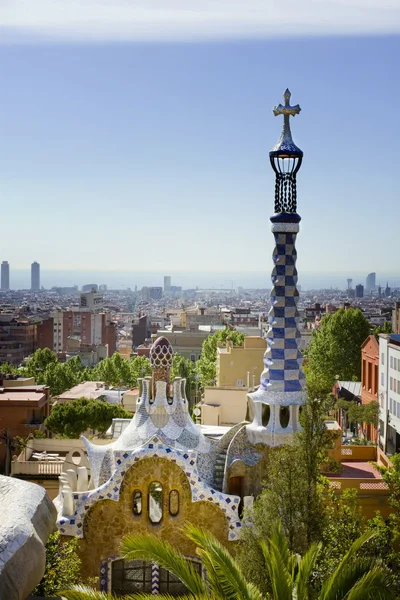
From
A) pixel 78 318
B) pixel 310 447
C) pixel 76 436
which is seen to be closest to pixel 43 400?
pixel 76 436

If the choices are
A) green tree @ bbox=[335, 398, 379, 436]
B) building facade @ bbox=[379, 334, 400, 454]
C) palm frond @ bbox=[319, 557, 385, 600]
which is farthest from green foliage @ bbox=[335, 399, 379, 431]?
palm frond @ bbox=[319, 557, 385, 600]

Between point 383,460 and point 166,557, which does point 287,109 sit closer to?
point 383,460

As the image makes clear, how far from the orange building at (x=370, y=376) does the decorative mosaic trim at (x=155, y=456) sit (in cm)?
2037

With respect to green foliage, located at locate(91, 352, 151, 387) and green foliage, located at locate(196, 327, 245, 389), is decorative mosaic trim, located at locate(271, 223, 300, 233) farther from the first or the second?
green foliage, located at locate(91, 352, 151, 387)

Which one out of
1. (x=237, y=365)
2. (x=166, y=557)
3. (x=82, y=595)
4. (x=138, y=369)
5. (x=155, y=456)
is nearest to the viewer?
(x=82, y=595)

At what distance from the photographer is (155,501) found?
12.4 metres

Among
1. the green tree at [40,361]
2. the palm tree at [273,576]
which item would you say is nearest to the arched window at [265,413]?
the palm tree at [273,576]

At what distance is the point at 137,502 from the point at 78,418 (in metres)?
14.2

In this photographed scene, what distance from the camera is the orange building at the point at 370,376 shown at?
1283 inches

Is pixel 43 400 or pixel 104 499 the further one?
pixel 43 400

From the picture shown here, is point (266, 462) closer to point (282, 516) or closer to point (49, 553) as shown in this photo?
point (282, 516)

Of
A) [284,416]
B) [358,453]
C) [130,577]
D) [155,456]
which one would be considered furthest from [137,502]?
[358,453]

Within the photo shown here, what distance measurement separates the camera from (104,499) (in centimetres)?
1227

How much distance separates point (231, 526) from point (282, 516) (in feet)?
7.03
